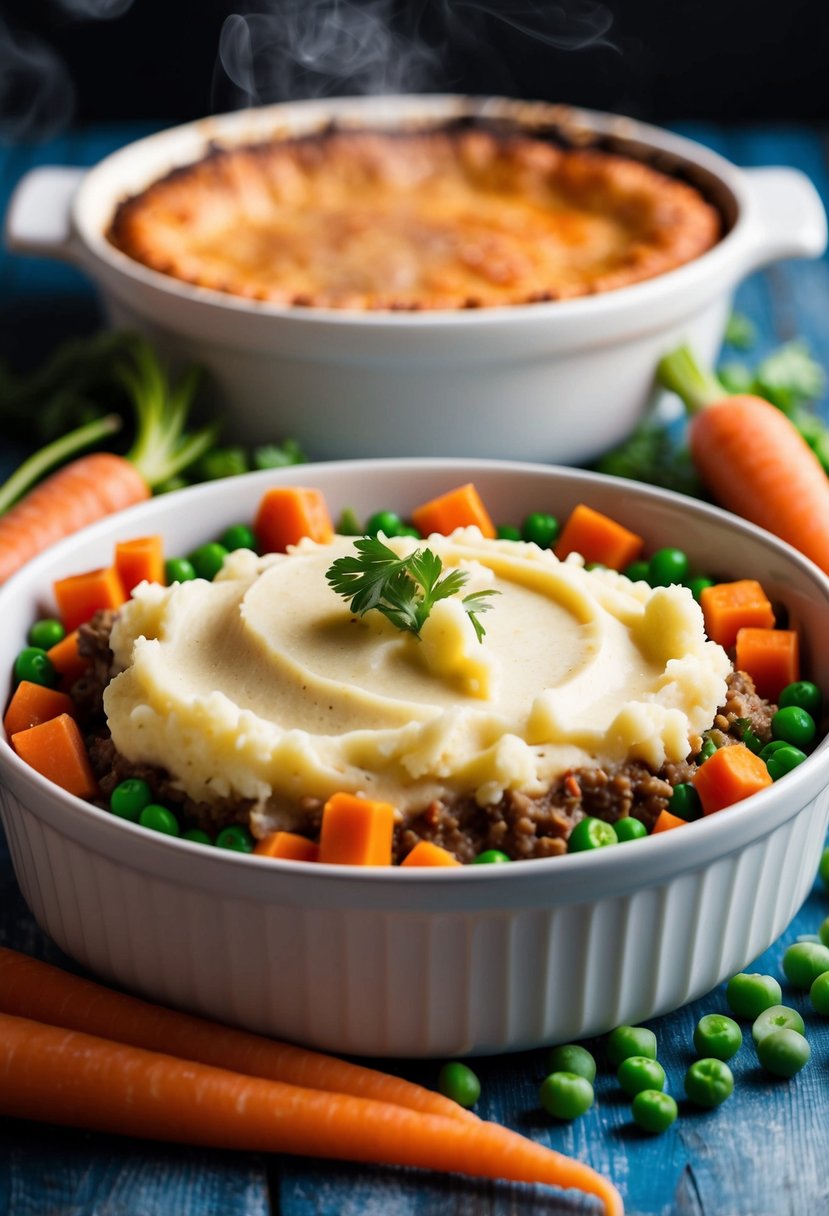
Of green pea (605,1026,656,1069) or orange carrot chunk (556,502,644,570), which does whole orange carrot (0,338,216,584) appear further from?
green pea (605,1026,656,1069)

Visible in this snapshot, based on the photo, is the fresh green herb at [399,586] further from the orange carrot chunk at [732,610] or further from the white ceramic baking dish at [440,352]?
the white ceramic baking dish at [440,352]

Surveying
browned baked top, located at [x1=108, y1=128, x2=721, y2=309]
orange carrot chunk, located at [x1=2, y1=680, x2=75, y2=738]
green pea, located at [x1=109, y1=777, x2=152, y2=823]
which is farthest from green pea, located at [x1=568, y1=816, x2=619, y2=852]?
browned baked top, located at [x1=108, y1=128, x2=721, y2=309]

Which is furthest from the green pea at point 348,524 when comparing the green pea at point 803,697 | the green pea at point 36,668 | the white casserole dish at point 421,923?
the white casserole dish at point 421,923

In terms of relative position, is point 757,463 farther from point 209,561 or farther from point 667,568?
point 209,561

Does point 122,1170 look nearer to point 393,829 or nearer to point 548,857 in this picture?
point 393,829

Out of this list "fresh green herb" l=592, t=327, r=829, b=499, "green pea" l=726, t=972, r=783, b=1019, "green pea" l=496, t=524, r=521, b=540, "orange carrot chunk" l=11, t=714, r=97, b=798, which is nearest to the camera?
"green pea" l=726, t=972, r=783, b=1019

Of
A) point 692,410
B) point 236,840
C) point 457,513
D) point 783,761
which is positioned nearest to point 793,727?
point 783,761
